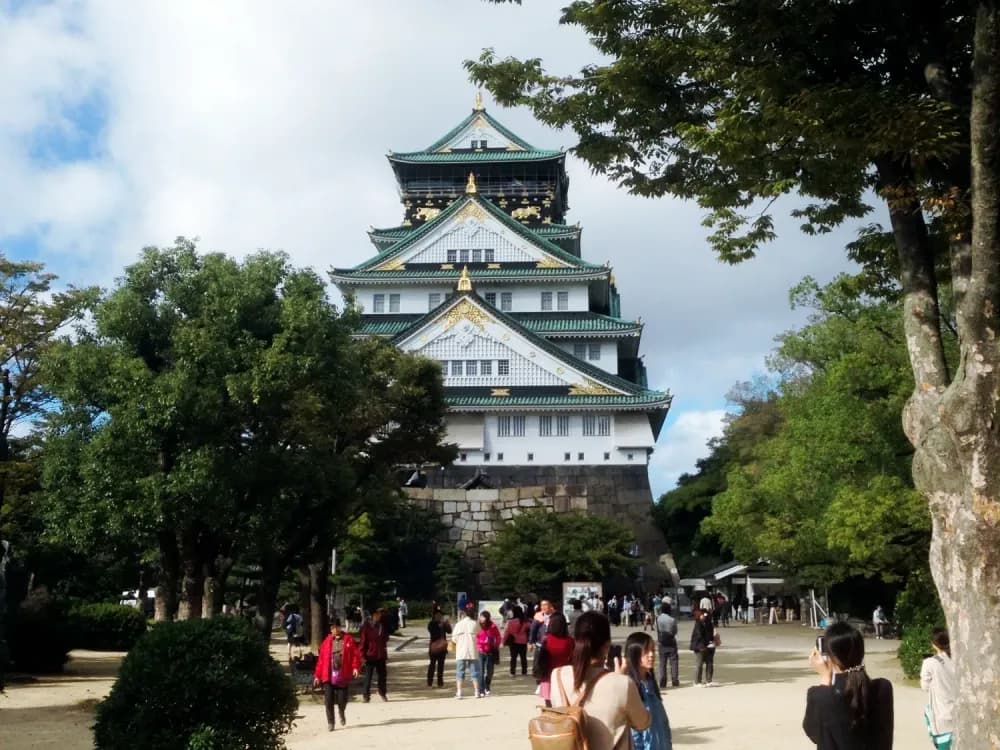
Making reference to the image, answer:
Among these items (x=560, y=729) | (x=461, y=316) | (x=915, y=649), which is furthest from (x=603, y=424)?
(x=560, y=729)

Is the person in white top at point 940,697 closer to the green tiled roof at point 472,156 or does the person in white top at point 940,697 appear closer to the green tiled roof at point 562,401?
the green tiled roof at point 562,401

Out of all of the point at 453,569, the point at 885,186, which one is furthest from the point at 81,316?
the point at 453,569

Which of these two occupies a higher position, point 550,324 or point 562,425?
point 550,324

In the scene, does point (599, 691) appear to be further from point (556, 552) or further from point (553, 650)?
point (556, 552)

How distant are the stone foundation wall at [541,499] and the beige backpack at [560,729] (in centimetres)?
3672

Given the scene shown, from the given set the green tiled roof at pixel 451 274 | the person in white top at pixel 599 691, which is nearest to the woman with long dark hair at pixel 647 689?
the person in white top at pixel 599 691

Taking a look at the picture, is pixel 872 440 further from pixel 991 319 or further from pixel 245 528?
pixel 991 319

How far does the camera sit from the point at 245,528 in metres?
16.1

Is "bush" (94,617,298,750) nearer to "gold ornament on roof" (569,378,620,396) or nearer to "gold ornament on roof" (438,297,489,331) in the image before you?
"gold ornament on roof" (569,378,620,396)

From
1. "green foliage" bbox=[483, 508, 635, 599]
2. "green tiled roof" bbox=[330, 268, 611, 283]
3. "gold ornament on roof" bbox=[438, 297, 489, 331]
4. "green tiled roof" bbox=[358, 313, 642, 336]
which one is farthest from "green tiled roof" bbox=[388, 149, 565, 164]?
"green foliage" bbox=[483, 508, 635, 599]

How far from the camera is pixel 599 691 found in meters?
5.04

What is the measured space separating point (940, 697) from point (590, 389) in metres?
36.6

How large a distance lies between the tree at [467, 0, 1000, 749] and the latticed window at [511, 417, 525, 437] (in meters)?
33.4

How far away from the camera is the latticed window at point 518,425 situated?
44.2 meters
